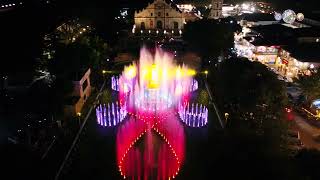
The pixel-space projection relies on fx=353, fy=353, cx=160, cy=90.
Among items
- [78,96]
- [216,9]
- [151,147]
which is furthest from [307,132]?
[216,9]

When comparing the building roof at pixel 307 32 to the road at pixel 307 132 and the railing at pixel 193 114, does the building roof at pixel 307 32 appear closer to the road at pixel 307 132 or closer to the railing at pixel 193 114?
the road at pixel 307 132

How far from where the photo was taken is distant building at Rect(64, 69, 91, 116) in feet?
79.2

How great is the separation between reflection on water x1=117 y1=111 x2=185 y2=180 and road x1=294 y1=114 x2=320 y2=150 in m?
7.43

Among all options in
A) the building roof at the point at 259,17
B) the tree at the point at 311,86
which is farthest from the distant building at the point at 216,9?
the tree at the point at 311,86

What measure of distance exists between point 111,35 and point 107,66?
1104 cm

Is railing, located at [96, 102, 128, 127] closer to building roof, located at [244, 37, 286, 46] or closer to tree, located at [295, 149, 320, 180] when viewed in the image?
tree, located at [295, 149, 320, 180]

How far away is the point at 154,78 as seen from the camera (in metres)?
30.0

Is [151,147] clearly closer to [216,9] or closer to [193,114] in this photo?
[193,114]

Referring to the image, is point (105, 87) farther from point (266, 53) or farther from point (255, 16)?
point (255, 16)

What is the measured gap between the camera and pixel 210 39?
37.8 metres

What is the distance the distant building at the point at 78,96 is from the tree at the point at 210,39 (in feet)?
47.1

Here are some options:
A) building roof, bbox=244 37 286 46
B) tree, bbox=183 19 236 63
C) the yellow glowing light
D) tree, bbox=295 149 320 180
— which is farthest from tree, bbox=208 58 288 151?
tree, bbox=183 19 236 63

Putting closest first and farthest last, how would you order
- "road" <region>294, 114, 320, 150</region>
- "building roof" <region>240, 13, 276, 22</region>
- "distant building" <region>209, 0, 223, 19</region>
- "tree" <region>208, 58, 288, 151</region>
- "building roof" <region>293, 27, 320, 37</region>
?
"tree" <region>208, 58, 288, 151</region> → "road" <region>294, 114, 320, 150</region> → "building roof" <region>293, 27, 320, 37</region> → "building roof" <region>240, 13, 276, 22</region> → "distant building" <region>209, 0, 223, 19</region>

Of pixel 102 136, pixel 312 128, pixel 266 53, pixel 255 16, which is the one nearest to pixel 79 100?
pixel 102 136
